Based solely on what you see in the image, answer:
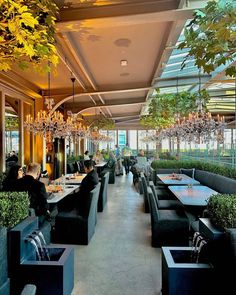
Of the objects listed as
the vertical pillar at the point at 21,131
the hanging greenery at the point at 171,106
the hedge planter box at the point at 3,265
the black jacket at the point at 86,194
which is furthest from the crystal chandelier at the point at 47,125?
the hedge planter box at the point at 3,265

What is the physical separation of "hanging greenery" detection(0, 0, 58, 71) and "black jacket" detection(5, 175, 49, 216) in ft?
6.29

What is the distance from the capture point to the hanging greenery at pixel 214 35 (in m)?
1.81

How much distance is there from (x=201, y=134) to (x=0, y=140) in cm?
505

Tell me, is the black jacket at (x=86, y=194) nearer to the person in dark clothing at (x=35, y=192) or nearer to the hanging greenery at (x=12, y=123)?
the person in dark clothing at (x=35, y=192)

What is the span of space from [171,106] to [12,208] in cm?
815

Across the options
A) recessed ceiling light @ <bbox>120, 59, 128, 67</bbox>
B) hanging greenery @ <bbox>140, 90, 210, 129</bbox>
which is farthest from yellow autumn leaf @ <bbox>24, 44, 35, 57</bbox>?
hanging greenery @ <bbox>140, 90, 210, 129</bbox>

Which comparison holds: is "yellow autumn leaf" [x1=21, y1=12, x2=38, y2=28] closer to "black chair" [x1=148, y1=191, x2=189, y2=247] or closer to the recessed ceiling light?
"black chair" [x1=148, y1=191, x2=189, y2=247]

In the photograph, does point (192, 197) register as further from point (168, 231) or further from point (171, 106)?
point (171, 106)

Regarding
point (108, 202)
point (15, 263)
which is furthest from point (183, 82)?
point (15, 263)

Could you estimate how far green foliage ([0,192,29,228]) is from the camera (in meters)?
2.32

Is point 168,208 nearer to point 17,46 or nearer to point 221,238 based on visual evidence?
point 221,238

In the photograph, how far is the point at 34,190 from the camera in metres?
3.62

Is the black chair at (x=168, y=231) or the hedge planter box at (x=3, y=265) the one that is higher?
the hedge planter box at (x=3, y=265)

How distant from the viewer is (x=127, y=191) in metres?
9.04
